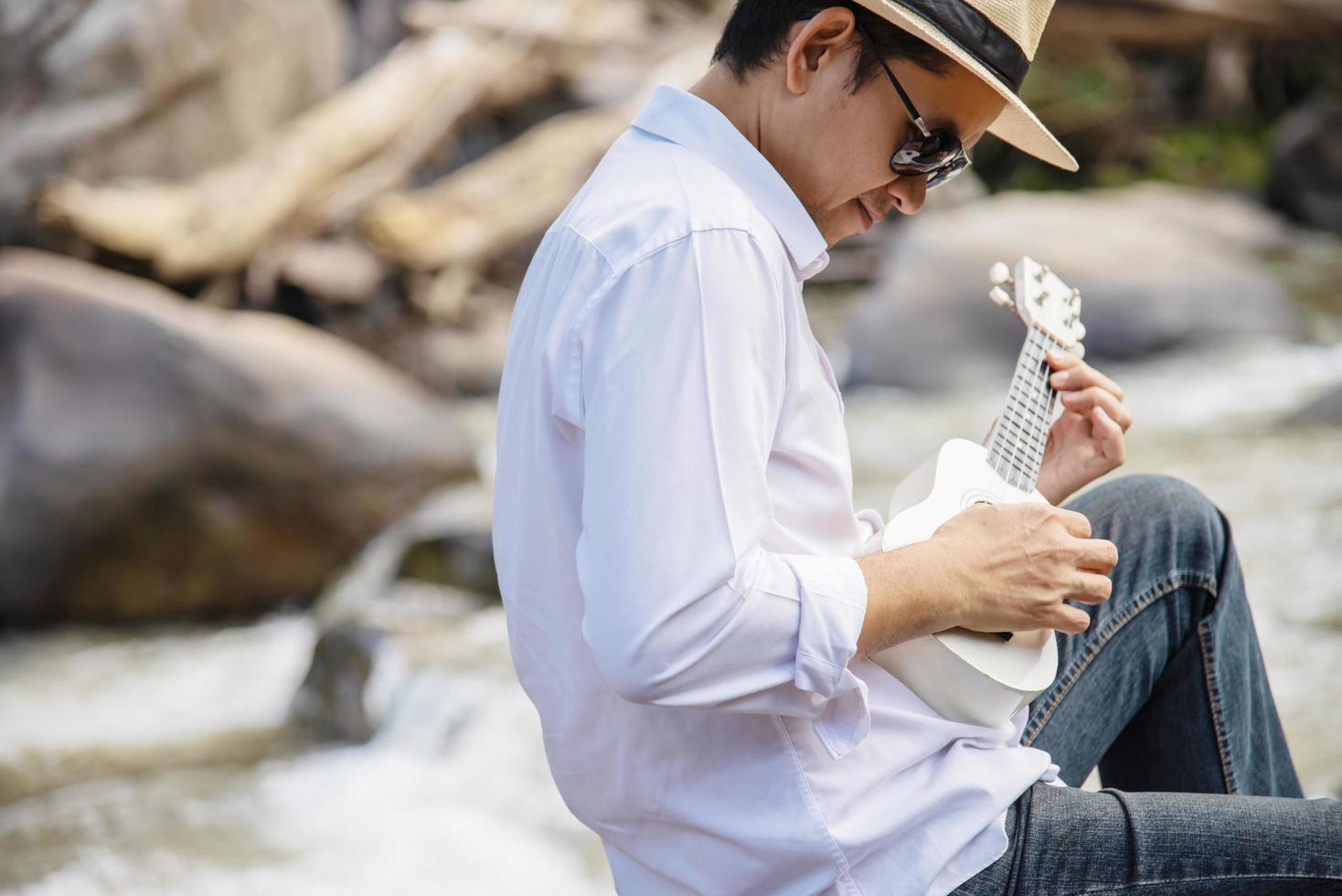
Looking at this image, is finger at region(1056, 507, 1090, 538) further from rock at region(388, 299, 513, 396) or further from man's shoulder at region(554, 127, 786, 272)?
rock at region(388, 299, 513, 396)

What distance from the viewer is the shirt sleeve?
110 cm

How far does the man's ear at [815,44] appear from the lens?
1230 millimetres

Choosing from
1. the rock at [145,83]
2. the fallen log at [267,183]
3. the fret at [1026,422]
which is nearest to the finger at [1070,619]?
the fret at [1026,422]

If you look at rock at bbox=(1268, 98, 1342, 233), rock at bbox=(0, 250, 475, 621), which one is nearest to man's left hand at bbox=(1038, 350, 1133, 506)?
rock at bbox=(0, 250, 475, 621)

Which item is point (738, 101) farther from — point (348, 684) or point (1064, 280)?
point (1064, 280)

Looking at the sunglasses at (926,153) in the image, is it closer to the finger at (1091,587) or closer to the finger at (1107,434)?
the finger at (1091,587)

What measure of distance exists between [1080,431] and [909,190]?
57 cm

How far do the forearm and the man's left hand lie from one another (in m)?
0.58

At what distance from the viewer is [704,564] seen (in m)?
1.10

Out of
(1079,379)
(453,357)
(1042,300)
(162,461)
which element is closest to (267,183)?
(453,357)

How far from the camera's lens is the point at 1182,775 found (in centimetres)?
170

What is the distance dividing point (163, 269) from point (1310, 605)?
4434mm

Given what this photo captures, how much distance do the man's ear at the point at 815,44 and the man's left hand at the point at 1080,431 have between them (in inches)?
26.3

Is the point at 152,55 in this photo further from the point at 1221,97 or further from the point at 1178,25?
the point at 1221,97
